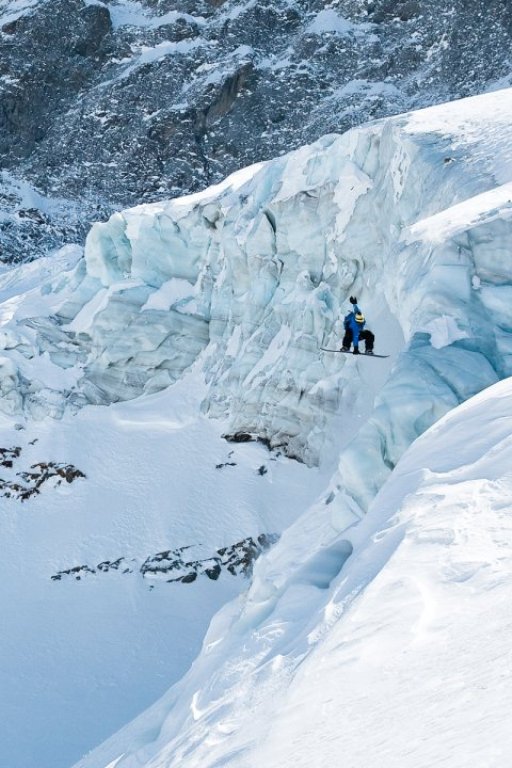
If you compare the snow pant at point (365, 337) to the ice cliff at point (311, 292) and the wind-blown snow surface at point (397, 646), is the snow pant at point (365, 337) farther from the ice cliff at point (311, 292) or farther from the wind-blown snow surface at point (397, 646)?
the wind-blown snow surface at point (397, 646)

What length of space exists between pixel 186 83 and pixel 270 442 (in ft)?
160

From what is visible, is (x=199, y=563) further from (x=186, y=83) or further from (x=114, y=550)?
(x=186, y=83)

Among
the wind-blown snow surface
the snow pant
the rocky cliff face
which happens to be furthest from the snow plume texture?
the rocky cliff face

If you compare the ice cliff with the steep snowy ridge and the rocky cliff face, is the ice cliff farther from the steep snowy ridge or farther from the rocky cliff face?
the rocky cliff face

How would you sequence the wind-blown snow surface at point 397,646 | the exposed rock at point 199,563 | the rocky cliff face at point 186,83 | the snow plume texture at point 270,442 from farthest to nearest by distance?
the rocky cliff face at point 186,83, the exposed rock at point 199,563, the snow plume texture at point 270,442, the wind-blown snow surface at point 397,646

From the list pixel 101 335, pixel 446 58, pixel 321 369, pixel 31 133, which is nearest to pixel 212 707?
pixel 321 369

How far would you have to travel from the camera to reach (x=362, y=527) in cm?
730

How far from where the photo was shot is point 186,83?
6550 cm

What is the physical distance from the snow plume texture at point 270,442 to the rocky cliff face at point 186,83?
83.3 ft

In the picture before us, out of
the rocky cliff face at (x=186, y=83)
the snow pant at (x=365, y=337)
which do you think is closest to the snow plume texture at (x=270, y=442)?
the snow pant at (x=365, y=337)

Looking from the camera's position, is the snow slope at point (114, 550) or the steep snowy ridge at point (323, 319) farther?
the snow slope at point (114, 550)

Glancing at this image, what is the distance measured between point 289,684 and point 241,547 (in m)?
16.7

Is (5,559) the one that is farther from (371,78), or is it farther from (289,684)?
(371,78)

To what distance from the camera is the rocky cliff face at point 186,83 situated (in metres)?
55.5
